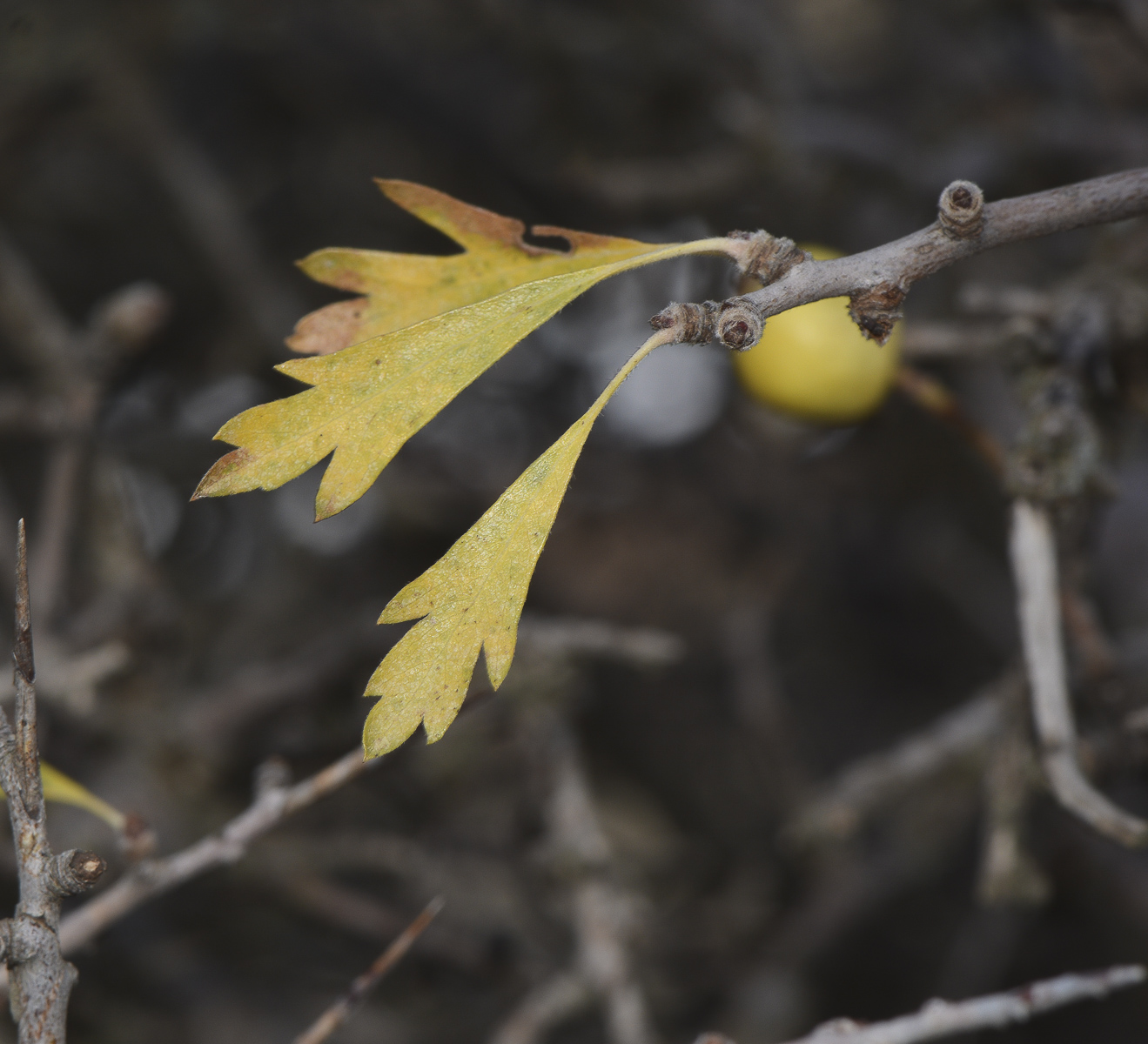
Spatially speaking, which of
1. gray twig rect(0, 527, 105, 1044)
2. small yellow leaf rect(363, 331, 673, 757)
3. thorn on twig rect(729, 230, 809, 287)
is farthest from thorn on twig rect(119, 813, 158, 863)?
thorn on twig rect(729, 230, 809, 287)

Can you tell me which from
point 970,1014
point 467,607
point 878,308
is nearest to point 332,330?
point 467,607

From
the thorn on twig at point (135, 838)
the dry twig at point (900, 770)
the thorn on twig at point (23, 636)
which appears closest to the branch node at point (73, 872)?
the thorn on twig at point (23, 636)

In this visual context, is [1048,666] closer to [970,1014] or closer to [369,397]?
[970,1014]

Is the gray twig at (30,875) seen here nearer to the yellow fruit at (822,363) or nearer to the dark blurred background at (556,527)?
the dark blurred background at (556,527)

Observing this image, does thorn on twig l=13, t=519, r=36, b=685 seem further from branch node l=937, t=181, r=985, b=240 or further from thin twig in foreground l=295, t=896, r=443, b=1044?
branch node l=937, t=181, r=985, b=240

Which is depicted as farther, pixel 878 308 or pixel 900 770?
pixel 900 770
